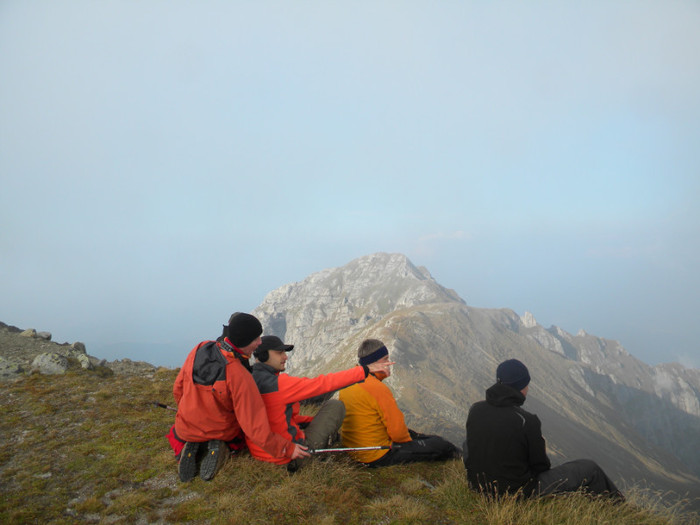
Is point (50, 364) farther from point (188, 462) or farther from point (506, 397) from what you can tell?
point (506, 397)

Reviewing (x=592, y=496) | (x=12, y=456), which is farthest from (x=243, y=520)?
(x=12, y=456)

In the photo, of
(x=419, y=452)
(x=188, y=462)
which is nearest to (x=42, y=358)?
(x=188, y=462)

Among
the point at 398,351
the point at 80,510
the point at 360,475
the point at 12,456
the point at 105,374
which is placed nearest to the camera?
the point at 80,510

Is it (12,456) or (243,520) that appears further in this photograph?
(12,456)

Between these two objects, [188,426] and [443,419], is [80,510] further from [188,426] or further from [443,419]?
[443,419]

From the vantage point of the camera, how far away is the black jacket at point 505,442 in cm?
635

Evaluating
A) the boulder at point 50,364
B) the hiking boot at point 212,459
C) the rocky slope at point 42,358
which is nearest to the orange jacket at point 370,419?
the hiking boot at point 212,459

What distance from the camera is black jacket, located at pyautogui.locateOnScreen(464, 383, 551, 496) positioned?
635 centimetres

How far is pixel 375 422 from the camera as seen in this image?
27.8 feet

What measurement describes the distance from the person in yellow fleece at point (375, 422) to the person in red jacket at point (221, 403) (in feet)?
4.81

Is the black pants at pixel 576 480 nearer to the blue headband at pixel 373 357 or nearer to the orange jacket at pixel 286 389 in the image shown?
the blue headband at pixel 373 357

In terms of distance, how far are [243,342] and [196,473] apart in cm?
316

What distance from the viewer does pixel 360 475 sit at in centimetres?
830

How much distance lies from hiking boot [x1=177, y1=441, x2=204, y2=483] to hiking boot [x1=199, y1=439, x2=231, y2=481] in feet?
0.61
